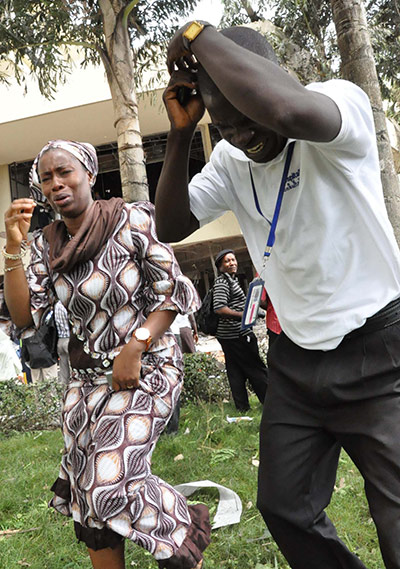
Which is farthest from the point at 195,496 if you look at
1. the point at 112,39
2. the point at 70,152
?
the point at 112,39

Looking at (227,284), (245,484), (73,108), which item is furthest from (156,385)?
(73,108)

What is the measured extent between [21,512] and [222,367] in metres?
3.86

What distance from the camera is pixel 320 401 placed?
1.71 metres

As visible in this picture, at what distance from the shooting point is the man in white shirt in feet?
4.58

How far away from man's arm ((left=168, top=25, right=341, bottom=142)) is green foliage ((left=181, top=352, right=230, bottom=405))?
229 inches

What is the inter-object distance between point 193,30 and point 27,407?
629 cm

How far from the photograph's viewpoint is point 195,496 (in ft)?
12.6

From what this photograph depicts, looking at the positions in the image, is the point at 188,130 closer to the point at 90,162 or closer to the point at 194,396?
the point at 90,162

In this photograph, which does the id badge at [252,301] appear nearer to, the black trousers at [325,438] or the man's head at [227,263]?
the black trousers at [325,438]

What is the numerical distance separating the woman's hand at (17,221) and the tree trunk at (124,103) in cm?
364

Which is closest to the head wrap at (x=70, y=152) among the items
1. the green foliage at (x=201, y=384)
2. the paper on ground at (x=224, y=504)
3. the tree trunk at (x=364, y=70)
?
the paper on ground at (x=224, y=504)

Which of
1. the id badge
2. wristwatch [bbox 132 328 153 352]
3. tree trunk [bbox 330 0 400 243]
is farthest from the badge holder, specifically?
tree trunk [bbox 330 0 400 243]

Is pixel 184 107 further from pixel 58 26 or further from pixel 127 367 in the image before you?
pixel 58 26

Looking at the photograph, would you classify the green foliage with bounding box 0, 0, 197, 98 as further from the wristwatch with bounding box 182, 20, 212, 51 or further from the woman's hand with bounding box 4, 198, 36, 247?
the wristwatch with bounding box 182, 20, 212, 51
